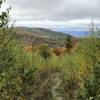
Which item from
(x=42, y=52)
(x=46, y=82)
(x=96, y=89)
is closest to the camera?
(x=96, y=89)

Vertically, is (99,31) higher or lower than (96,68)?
higher

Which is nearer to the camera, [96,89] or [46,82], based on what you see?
[96,89]

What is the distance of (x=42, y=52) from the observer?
51.5 m

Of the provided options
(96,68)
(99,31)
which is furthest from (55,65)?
(96,68)

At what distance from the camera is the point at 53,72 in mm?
43375

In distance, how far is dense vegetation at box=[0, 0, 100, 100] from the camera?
17125mm

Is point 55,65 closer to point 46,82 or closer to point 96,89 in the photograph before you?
point 46,82

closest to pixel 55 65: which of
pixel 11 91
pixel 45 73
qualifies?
pixel 45 73

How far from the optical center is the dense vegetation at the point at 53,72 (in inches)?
674

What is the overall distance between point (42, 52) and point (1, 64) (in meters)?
35.5

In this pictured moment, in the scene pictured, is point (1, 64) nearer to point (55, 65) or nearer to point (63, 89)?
point (63, 89)

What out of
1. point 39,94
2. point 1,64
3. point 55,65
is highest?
point 1,64

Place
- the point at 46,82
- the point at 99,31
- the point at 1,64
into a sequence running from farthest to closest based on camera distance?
the point at 46,82, the point at 99,31, the point at 1,64

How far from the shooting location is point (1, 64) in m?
16.0
